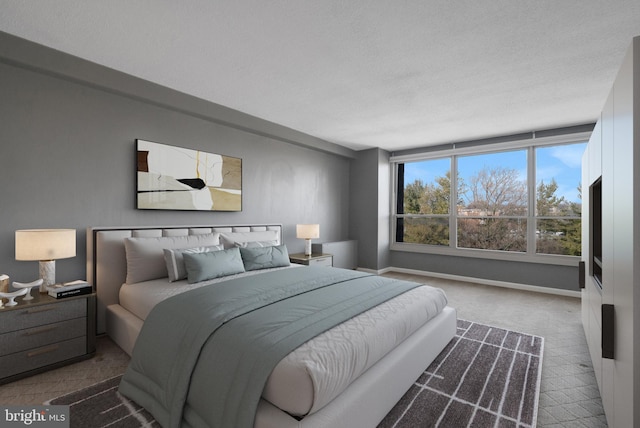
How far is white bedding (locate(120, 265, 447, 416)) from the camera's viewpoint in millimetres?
1356

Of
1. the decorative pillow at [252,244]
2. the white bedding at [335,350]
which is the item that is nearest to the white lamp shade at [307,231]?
the decorative pillow at [252,244]

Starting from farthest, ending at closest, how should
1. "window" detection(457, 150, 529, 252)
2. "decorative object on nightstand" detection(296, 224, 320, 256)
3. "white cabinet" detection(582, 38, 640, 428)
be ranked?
"window" detection(457, 150, 529, 252), "decorative object on nightstand" detection(296, 224, 320, 256), "white cabinet" detection(582, 38, 640, 428)

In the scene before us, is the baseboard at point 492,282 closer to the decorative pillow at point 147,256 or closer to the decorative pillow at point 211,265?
the decorative pillow at point 211,265

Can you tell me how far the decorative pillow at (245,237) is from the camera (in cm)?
361

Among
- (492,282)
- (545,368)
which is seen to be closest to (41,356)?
(545,368)

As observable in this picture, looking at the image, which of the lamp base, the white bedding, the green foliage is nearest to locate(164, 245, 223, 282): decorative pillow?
the white bedding

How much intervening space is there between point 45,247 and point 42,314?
19.6 inches

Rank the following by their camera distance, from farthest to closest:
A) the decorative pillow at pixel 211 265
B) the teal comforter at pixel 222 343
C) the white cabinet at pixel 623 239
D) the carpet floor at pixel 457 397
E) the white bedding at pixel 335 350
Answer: the decorative pillow at pixel 211 265
the carpet floor at pixel 457 397
the teal comforter at pixel 222 343
the white bedding at pixel 335 350
the white cabinet at pixel 623 239

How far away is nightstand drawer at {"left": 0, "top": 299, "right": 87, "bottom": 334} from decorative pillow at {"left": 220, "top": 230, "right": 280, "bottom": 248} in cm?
147

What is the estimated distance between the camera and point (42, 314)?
2.22 meters

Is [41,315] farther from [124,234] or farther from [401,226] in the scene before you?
[401,226]

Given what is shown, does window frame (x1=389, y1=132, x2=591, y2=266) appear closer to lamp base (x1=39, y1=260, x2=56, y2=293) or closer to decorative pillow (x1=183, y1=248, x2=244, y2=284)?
decorative pillow (x1=183, y1=248, x2=244, y2=284)

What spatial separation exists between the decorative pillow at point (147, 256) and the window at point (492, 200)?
448 centimetres

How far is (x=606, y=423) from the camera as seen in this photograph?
1.76 metres
